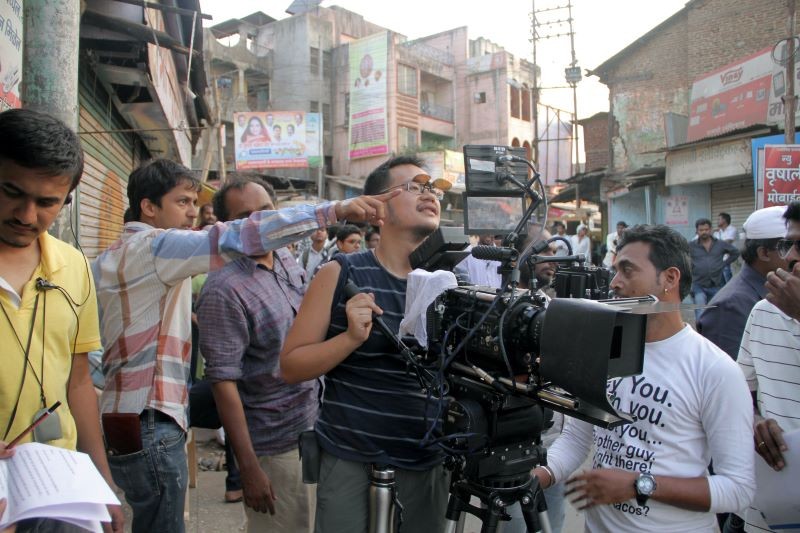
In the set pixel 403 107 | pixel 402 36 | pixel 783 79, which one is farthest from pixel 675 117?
pixel 402 36

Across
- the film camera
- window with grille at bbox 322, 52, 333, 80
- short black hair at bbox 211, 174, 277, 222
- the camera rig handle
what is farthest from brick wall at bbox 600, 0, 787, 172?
the camera rig handle

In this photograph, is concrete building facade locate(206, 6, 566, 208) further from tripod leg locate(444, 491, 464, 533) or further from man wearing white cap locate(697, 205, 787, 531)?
tripod leg locate(444, 491, 464, 533)

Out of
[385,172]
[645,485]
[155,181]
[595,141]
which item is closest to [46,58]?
[155,181]

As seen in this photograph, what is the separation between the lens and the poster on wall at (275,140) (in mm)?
19625

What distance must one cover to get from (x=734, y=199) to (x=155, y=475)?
14.4 meters

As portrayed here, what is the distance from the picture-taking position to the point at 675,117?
1576cm

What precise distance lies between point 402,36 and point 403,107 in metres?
3.72

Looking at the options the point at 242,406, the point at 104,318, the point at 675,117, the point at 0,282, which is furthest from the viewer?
the point at 675,117

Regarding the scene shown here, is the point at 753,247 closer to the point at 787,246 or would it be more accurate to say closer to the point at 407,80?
the point at 787,246

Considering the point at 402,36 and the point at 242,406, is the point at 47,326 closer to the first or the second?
the point at 242,406

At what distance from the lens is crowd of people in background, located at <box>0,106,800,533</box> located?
155 cm

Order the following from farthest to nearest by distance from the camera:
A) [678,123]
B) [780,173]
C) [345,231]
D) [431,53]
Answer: [431,53], [678,123], [780,173], [345,231]

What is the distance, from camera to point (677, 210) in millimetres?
14906

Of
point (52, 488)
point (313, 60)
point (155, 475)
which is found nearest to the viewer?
point (52, 488)
